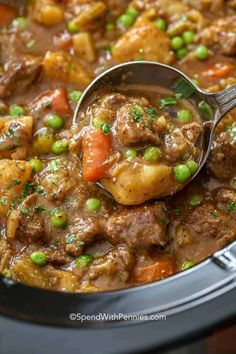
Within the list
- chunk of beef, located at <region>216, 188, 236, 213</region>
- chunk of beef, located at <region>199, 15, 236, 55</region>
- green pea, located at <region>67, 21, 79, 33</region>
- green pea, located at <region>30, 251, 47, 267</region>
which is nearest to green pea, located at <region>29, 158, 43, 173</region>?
green pea, located at <region>30, 251, 47, 267</region>

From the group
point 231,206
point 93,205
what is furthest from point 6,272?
point 231,206

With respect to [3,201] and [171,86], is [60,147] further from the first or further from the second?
[171,86]

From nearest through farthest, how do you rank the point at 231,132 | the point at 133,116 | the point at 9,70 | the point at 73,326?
the point at 73,326 < the point at 133,116 < the point at 231,132 < the point at 9,70

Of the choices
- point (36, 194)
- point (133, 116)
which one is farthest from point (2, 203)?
point (133, 116)

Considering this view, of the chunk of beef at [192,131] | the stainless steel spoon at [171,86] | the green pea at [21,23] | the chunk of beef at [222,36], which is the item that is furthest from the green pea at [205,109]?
the green pea at [21,23]

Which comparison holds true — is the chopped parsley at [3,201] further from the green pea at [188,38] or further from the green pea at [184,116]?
the green pea at [188,38]

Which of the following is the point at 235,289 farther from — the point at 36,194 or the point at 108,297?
the point at 36,194
